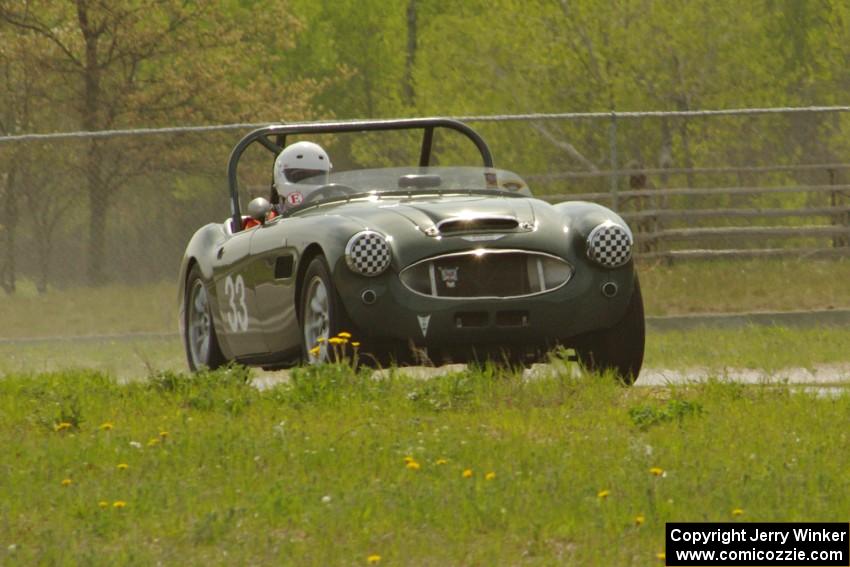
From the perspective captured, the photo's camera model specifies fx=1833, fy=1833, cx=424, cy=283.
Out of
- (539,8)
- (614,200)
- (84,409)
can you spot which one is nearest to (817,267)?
(614,200)

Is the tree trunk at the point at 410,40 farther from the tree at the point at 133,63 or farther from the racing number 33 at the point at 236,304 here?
the racing number 33 at the point at 236,304

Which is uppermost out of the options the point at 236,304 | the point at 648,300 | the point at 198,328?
the point at 236,304

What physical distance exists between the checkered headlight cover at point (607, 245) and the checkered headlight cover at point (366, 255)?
1.13 m

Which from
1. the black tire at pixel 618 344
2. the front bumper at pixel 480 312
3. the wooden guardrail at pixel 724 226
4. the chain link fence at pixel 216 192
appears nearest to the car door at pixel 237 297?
the front bumper at pixel 480 312

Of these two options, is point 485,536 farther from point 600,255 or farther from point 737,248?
point 737,248

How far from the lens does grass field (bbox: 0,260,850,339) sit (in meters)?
17.4

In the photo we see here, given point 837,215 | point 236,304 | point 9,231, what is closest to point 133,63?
point 9,231

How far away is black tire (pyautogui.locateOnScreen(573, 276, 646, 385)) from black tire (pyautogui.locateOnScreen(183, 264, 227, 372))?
2829mm

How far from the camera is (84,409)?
8.91 metres

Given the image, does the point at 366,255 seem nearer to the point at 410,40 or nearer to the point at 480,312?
the point at 480,312

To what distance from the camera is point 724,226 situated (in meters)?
21.2

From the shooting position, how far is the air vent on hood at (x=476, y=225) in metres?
9.94

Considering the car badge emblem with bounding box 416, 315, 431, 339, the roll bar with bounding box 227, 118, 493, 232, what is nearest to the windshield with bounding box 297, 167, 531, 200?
the roll bar with bounding box 227, 118, 493, 232

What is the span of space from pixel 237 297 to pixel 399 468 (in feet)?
15.9
